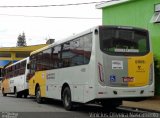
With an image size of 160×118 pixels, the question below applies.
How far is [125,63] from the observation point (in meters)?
15.9

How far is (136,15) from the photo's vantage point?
1016 inches

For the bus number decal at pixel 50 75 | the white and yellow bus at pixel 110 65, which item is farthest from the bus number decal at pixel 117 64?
the bus number decal at pixel 50 75

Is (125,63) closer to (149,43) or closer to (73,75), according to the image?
(149,43)

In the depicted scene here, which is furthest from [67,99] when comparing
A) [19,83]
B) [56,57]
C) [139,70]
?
[19,83]

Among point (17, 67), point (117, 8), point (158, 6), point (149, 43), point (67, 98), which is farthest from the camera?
point (17, 67)

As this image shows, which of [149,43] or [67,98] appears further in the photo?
[67,98]

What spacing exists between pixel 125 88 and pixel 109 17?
528 inches

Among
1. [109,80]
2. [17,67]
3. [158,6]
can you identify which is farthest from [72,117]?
[17,67]

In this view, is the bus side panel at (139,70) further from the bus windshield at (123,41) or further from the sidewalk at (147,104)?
the sidewalk at (147,104)

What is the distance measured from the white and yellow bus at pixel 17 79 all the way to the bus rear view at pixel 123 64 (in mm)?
14049

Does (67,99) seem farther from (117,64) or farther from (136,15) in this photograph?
(136,15)

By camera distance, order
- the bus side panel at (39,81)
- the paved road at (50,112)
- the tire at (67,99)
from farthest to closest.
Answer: the bus side panel at (39,81) < the tire at (67,99) < the paved road at (50,112)

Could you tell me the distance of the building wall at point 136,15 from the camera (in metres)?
24.1

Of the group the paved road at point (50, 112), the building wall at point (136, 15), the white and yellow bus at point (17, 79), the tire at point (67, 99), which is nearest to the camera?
the paved road at point (50, 112)
